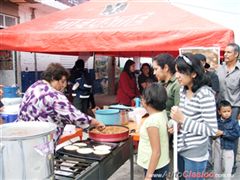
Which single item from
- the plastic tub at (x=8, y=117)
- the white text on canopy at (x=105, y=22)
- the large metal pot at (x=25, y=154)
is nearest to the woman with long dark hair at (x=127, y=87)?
the white text on canopy at (x=105, y=22)

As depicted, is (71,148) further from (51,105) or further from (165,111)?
(165,111)

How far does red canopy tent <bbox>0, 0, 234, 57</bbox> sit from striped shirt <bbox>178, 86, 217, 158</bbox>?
1724 millimetres

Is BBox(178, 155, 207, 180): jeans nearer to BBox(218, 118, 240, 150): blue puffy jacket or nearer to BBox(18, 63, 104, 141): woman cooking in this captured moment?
BBox(18, 63, 104, 141): woman cooking

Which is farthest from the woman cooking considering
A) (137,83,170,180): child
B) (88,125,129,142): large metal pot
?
(137,83,170,180): child

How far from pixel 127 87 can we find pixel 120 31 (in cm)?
150

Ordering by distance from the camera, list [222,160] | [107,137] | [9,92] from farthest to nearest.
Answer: [9,92]
[222,160]
[107,137]

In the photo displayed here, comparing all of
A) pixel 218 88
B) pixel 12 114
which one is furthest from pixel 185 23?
pixel 12 114

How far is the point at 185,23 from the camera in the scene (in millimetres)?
3896

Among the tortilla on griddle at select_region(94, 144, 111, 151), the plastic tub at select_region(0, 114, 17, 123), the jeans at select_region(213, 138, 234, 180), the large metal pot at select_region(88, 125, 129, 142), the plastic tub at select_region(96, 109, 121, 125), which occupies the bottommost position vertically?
the jeans at select_region(213, 138, 234, 180)

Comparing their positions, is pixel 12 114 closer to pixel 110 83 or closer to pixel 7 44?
pixel 7 44

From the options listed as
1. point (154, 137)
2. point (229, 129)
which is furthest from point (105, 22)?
point (154, 137)

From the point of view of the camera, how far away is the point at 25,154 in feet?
4.40

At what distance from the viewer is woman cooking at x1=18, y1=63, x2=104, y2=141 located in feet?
7.28

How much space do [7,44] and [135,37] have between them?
2128 millimetres
